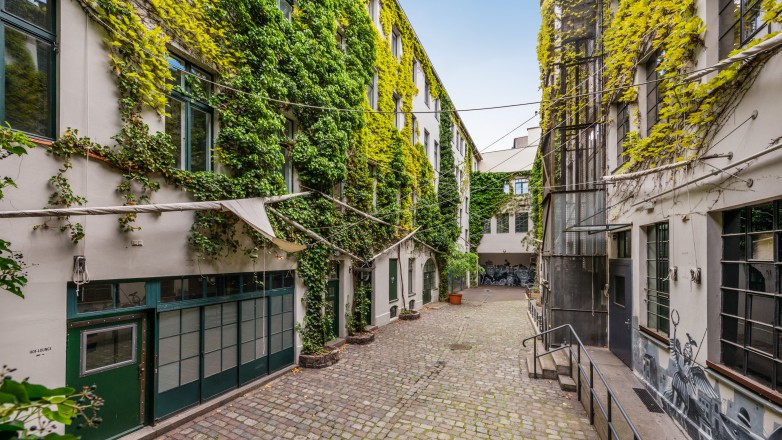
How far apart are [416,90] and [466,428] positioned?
49.0 feet

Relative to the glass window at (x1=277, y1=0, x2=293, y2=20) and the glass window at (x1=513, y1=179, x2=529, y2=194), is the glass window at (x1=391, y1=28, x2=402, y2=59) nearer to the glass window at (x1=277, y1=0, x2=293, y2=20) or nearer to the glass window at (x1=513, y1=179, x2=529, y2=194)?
the glass window at (x1=277, y1=0, x2=293, y2=20)

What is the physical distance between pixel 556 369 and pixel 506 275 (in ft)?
76.0

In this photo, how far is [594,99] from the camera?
9312 mm

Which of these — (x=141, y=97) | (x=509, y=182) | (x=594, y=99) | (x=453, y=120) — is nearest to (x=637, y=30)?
(x=594, y=99)

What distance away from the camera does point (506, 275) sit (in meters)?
30.1

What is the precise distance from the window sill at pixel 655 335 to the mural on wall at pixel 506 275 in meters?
22.5

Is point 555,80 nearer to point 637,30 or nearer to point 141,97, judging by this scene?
point 637,30

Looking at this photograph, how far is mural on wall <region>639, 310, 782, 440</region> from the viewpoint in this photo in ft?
12.9

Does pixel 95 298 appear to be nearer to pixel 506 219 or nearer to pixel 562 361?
pixel 562 361

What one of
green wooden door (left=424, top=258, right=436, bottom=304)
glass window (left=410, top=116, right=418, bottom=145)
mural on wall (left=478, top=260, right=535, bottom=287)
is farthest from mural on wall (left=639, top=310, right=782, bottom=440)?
mural on wall (left=478, top=260, right=535, bottom=287)

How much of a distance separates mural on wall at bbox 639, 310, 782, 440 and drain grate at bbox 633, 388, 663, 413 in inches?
3.6

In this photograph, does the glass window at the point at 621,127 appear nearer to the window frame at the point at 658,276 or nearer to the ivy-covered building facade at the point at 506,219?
the window frame at the point at 658,276

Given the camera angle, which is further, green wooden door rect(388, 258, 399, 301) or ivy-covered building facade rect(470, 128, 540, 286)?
ivy-covered building facade rect(470, 128, 540, 286)

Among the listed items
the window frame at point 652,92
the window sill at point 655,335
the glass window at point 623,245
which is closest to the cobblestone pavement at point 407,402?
the window sill at point 655,335
